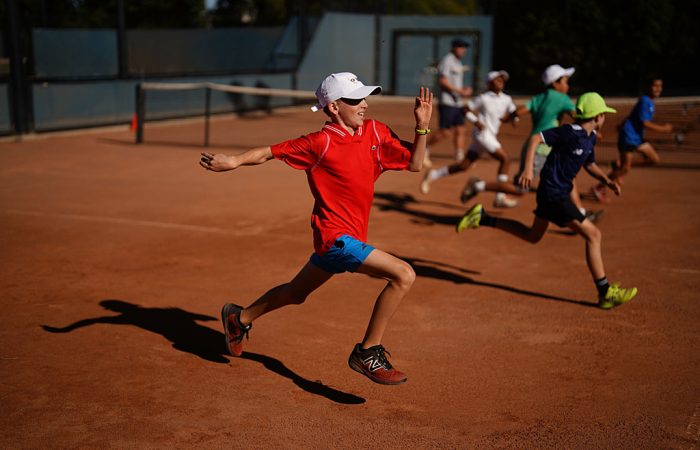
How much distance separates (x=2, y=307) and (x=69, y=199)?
18.3ft

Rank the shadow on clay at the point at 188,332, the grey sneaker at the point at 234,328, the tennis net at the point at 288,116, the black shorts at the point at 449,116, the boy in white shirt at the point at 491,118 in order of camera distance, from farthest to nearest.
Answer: the tennis net at the point at 288,116 → the black shorts at the point at 449,116 → the boy in white shirt at the point at 491,118 → the grey sneaker at the point at 234,328 → the shadow on clay at the point at 188,332

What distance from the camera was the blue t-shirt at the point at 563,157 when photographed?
773cm

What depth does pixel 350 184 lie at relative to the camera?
5.50m

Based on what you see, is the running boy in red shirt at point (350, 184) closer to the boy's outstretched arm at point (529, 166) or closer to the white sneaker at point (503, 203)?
the boy's outstretched arm at point (529, 166)

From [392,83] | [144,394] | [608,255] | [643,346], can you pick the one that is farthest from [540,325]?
[392,83]

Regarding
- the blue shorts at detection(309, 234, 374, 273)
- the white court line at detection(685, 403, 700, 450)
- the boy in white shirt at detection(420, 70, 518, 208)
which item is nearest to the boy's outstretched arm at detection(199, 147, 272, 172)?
the blue shorts at detection(309, 234, 374, 273)

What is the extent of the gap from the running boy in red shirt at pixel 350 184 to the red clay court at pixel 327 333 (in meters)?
0.51

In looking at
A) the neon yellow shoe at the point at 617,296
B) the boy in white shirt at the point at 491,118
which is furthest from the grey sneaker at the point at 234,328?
the boy in white shirt at the point at 491,118

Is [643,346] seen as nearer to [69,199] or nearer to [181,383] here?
→ [181,383]

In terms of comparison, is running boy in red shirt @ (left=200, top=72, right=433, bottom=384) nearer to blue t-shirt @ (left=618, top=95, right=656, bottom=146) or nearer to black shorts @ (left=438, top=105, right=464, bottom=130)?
blue t-shirt @ (left=618, top=95, right=656, bottom=146)

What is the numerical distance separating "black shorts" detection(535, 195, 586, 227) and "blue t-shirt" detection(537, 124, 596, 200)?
41mm

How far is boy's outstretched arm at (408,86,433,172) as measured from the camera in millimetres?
5422

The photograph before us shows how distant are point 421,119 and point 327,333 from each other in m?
2.26

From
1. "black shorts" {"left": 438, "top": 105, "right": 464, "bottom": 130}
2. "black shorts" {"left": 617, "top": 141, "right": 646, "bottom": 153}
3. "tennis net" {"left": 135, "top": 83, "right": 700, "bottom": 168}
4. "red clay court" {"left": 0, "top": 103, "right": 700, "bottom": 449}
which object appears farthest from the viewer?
"tennis net" {"left": 135, "top": 83, "right": 700, "bottom": 168}
